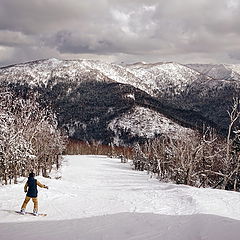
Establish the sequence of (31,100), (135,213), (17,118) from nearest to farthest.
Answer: (135,213)
(31,100)
(17,118)

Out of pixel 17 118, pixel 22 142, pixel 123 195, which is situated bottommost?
pixel 123 195

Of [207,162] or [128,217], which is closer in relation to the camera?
[128,217]

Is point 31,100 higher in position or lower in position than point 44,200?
higher

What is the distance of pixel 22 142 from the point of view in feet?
105

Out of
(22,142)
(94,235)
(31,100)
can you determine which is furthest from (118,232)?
(22,142)

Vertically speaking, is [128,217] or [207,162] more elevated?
[207,162]

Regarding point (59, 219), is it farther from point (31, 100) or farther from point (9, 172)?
point (9, 172)

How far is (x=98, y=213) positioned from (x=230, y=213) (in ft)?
21.7

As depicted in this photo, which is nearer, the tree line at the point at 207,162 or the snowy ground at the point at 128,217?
the snowy ground at the point at 128,217

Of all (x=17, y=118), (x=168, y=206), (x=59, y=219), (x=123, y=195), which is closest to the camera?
(x=59, y=219)

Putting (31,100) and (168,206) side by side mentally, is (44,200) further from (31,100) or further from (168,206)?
(31,100)

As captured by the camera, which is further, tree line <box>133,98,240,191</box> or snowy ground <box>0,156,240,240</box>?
tree line <box>133,98,240,191</box>

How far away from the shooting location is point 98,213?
17.5m

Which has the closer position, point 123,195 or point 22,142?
point 123,195
